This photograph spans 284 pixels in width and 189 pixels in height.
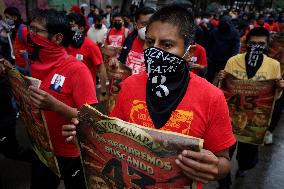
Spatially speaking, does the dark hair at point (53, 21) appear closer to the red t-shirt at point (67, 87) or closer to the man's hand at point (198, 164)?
the red t-shirt at point (67, 87)

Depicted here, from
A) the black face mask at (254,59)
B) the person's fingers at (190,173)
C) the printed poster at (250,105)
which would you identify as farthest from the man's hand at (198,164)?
the black face mask at (254,59)

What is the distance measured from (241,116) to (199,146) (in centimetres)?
268

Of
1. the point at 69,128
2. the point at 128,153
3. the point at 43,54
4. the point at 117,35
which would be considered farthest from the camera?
the point at 117,35

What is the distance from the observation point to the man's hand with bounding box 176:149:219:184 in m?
1.36

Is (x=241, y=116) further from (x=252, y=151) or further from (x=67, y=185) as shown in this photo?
Answer: (x=67, y=185)

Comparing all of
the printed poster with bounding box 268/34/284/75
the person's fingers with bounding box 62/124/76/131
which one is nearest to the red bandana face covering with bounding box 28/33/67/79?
the person's fingers with bounding box 62/124/76/131

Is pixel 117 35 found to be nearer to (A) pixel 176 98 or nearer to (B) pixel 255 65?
(B) pixel 255 65

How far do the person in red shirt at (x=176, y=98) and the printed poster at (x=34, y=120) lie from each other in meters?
0.54

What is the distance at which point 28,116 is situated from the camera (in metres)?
2.55

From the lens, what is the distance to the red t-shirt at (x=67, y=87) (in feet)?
8.39

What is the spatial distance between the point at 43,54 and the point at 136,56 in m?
1.80

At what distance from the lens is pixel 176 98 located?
1.76 meters

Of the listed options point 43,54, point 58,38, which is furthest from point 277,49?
point 43,54

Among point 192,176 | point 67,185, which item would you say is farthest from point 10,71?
point 192,176
